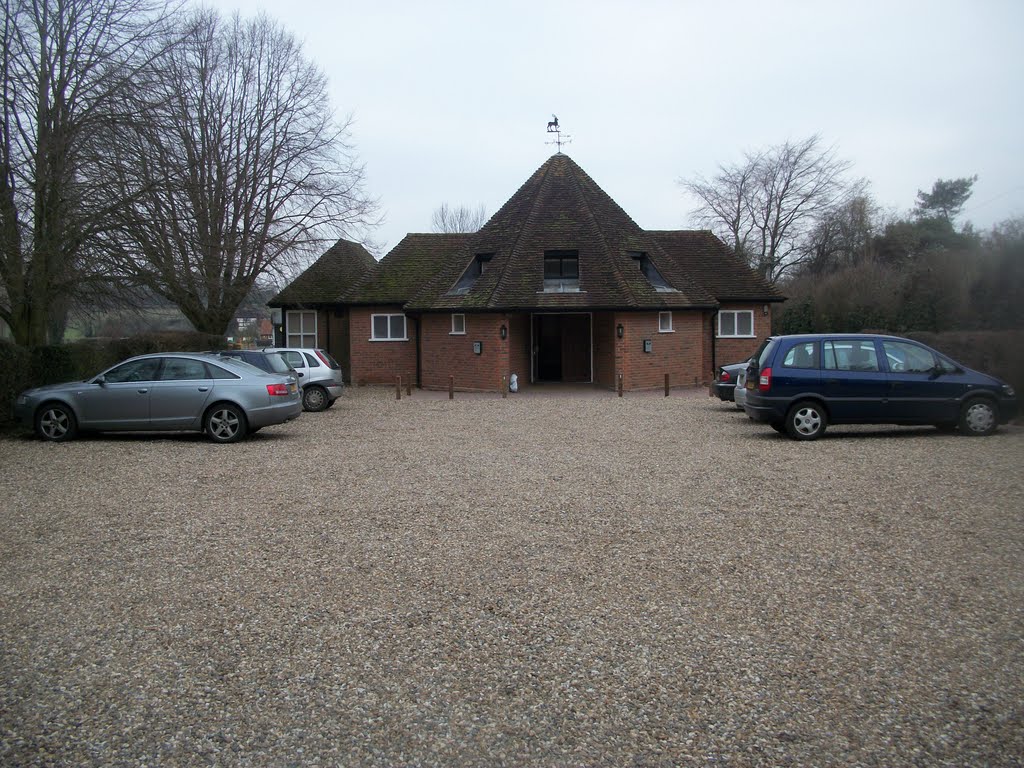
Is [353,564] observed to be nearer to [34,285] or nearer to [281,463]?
[281,463]

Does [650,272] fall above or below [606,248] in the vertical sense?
below

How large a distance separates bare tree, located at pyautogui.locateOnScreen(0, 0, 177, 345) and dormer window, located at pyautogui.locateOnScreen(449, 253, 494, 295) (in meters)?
12.8

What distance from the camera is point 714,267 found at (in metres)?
33.1

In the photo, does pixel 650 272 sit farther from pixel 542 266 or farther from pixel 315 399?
pixel 315 399

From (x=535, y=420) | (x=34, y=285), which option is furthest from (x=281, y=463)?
(x=34, y=285)

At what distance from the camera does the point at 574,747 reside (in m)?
3.80

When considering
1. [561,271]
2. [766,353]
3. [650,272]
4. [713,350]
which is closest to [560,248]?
[561,271]

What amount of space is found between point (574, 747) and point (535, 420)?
14.3 meters

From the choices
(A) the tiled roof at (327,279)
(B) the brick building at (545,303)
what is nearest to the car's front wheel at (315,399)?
(B) the brick building at (545,303)

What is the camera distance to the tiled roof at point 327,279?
33237 mm

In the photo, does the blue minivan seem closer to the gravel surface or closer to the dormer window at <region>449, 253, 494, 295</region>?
the gravel surface

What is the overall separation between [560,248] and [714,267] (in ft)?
28.4

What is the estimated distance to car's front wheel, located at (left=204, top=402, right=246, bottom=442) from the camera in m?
14.3

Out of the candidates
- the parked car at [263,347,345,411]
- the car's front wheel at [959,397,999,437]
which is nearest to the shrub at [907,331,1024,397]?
the car's front wheel at [959,397,999,437]
